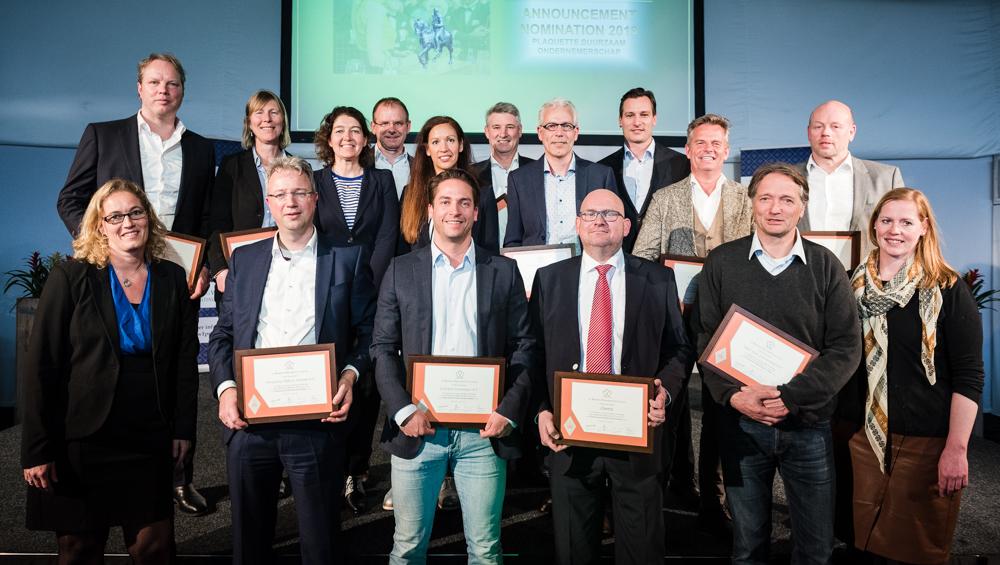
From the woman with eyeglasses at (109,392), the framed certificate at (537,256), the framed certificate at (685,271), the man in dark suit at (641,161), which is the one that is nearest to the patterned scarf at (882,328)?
the framed certificate at (685,271)

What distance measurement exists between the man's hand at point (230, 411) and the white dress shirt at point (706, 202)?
98.7 inches

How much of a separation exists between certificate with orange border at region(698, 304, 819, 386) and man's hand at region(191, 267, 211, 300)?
2424mm

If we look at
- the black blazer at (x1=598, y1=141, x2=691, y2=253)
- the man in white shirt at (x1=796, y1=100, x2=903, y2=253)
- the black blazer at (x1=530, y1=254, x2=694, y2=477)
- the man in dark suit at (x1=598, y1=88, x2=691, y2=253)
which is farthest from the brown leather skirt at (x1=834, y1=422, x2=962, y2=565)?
the man in dark suit at (x1=598, y1=88, x2=691, y2=253)

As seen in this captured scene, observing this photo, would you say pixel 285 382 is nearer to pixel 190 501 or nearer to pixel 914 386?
pixel 190 501

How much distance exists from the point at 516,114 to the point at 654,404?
2285 mm

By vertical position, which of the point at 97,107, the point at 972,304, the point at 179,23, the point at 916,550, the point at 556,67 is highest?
the point at 179,23

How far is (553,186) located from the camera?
3.36m

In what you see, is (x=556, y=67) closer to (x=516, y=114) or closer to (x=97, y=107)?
(x=516, y=114)

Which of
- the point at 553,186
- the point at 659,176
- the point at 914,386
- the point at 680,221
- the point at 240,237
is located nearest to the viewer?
the point at 914,386

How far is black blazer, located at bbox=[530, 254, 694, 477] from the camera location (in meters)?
2.28

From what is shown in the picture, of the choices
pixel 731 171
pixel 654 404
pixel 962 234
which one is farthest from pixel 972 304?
pixel 962 234

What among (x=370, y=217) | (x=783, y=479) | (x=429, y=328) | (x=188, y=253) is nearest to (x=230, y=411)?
(x=429, y=328)

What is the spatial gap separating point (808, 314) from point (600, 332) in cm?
84

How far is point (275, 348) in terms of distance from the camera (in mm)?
2107
